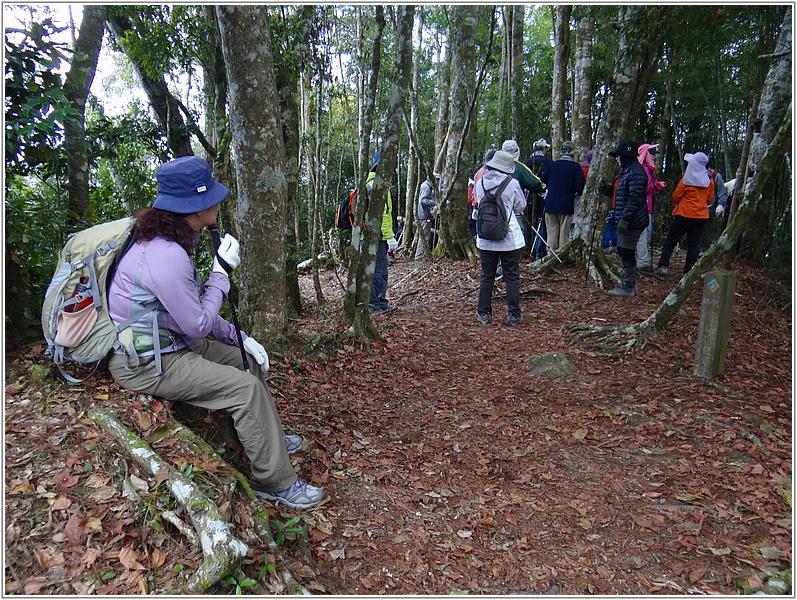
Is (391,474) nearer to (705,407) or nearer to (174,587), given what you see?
(174,587)

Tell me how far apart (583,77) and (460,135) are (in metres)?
2.69

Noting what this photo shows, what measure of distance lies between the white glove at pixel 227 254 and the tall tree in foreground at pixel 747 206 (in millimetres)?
4586

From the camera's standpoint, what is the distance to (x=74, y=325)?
292cm

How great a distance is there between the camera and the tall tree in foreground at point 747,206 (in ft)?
16.5

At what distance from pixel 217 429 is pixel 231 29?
10.9 ft

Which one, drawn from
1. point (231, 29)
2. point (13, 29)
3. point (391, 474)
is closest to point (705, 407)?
point (391, 474)

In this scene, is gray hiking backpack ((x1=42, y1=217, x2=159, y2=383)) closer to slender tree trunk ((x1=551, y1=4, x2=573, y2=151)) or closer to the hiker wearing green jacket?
the hiker wearing green jacket

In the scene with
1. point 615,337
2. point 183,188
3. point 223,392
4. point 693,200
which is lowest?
point 615,337

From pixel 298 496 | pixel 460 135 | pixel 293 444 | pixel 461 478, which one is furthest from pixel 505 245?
pixel 298 496

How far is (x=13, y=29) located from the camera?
316 cm

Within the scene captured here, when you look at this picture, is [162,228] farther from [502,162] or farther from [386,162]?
[502,162]

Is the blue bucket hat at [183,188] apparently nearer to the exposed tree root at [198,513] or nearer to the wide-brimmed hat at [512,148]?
the exposed tree root at [198,513]

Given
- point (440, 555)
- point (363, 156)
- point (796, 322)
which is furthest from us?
point (363, 156)

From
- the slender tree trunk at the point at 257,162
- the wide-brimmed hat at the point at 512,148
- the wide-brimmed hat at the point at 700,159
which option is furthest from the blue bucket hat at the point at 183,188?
the wide-brimmed hat at the point at 700,159
